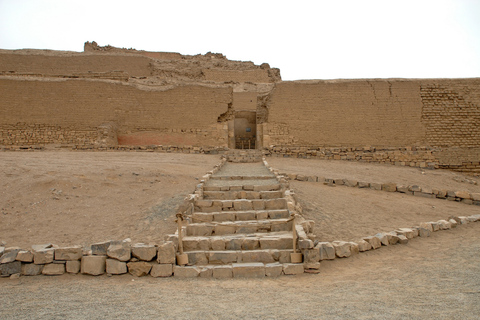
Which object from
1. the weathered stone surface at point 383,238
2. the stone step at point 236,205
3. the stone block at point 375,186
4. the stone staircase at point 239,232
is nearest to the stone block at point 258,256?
the stone staircase at point 239,232

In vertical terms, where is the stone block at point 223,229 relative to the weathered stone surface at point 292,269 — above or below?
above

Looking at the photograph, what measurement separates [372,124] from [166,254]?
1426 centimetres

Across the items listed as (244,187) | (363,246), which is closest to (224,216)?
(244,187)

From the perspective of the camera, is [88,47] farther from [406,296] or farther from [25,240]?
[406,296]

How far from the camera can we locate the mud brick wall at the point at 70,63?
20938 mm

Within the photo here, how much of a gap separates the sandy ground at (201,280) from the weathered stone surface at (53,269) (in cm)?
11

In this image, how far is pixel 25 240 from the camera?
5.82 metres

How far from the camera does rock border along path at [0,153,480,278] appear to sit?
495cm

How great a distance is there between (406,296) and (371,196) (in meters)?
6.22

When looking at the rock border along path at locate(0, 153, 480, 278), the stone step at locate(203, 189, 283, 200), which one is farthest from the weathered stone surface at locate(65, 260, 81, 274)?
the stone step at locate(203, 189, 283, 200)

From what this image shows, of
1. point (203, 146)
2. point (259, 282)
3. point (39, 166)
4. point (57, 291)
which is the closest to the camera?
point (57, 291)

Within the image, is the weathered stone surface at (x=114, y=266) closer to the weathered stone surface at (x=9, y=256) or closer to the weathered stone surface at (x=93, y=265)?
the weathered stone surface at (x=93, y=265)

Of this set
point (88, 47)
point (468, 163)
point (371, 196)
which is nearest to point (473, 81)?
point (468, 163)

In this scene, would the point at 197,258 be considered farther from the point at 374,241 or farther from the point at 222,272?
the point at 374,241
